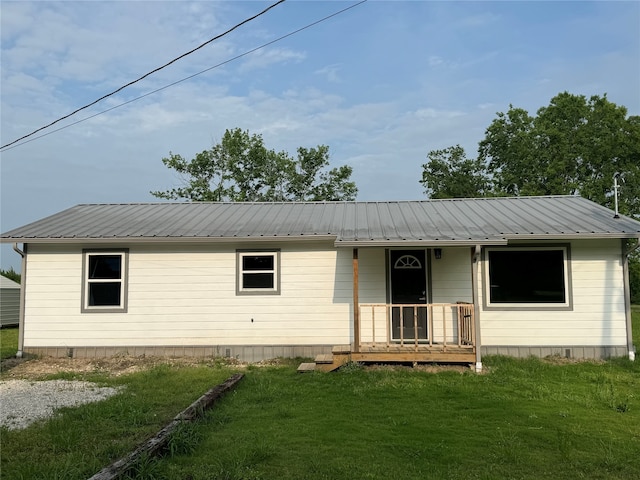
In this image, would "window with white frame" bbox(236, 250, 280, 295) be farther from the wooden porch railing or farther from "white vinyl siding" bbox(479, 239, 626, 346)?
"white vinyl siding" bbox(479, 239, 626, 346)

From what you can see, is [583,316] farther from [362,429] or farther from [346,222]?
[362,429]

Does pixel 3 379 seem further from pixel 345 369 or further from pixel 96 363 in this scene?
pixel 345 369

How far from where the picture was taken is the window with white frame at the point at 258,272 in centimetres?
983

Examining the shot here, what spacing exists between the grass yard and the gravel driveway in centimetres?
33

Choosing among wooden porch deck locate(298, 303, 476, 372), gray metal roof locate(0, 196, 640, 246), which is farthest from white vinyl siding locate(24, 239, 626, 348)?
wooden porch deck locate(298, 303, 476, 372)

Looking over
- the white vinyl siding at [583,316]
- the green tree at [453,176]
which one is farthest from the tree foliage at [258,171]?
the white vinyl siding at [583,316]

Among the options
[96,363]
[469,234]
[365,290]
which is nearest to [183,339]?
[96,363]

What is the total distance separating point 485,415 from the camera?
5637mm

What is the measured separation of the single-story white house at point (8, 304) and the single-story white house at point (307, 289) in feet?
34.3

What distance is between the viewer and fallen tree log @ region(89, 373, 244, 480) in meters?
3.53

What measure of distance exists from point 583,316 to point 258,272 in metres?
6.43

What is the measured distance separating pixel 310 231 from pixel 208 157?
20.7m

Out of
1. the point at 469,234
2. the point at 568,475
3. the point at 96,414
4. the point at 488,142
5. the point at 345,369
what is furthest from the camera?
the point at 488,142

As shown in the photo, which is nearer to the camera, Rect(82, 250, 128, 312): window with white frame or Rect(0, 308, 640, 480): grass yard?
Rect(0, 308, 640, 480): grass yard
